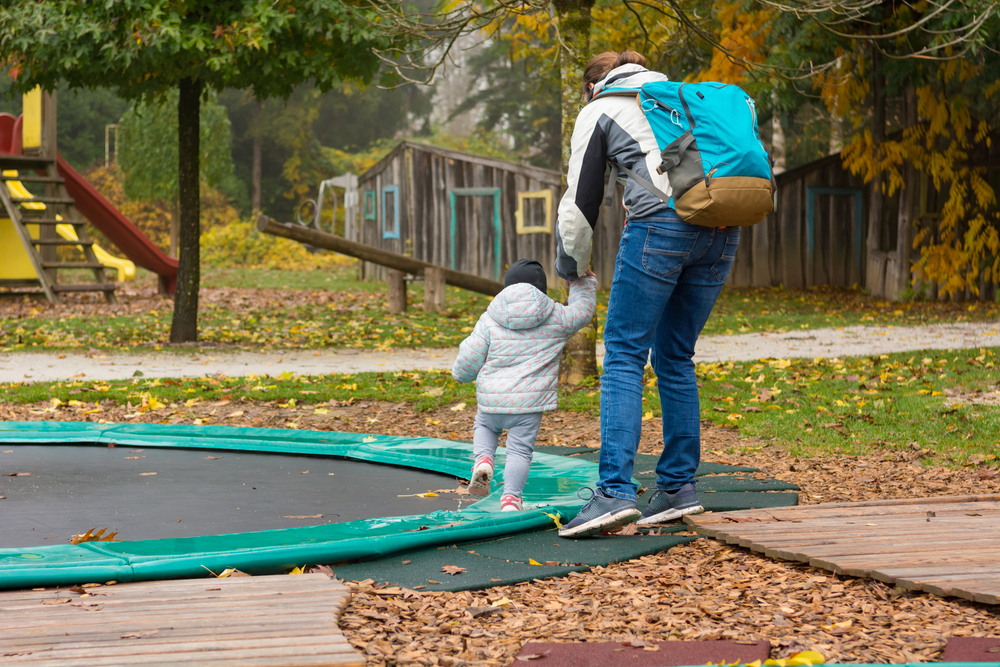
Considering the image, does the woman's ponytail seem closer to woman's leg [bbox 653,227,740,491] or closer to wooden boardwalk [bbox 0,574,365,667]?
woman's leg [bbox 653,227,740,491]

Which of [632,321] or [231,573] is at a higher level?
[632,321]

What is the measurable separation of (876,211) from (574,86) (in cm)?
969

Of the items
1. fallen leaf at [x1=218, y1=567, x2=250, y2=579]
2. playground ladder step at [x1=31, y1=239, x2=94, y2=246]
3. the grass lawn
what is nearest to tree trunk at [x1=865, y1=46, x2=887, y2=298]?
the grass lawn

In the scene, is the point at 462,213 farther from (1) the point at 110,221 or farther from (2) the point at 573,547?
(2) the point at 573,547

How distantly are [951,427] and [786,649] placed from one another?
3658 millimetres

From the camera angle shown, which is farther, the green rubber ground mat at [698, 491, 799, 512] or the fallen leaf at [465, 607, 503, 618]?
the green rubber ground mat at [698, 491, 799, 512]

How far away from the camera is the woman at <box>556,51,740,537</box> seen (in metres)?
3.02

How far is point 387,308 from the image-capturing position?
13.8 meters

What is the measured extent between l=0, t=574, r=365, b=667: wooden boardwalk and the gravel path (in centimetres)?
508

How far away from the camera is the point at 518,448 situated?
11.3 ft

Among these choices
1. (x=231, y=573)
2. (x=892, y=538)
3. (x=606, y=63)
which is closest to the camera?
(x=231, y=573)

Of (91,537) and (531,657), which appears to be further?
(91,537)

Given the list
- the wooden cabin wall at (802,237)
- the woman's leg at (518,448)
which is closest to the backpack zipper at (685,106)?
the woman's leg at (518,448)

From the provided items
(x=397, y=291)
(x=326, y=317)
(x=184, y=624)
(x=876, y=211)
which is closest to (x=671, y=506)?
(x=184, y=624)
